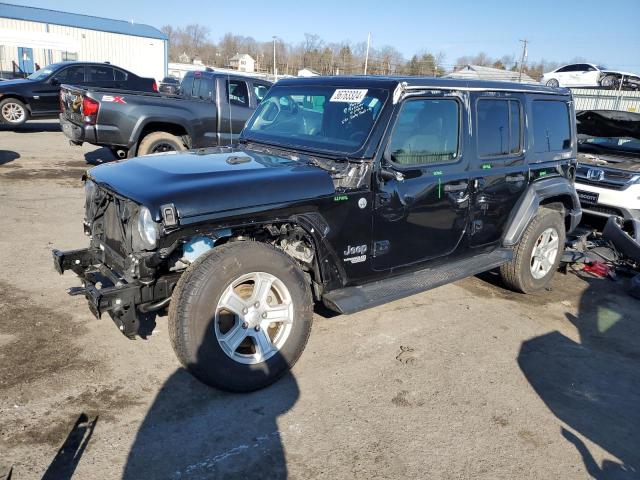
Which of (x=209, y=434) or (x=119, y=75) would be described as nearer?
(x=209, y=434)

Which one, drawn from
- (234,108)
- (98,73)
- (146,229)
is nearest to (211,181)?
(146,229)

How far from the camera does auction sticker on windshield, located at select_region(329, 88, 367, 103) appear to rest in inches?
159

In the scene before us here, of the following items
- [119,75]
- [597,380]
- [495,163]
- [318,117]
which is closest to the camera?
[597,380]

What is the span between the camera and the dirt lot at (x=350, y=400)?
2.82 m

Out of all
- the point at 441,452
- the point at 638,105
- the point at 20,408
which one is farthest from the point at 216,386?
the point at 638,105

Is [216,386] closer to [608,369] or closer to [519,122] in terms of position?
[608,369]

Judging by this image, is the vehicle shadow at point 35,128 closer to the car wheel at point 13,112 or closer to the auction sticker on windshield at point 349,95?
the car wheel at point 13,112

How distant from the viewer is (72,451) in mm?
2771

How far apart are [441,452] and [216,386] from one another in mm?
1414

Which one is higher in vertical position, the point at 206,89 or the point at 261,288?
the point at 206,89

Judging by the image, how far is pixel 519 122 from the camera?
496 centimetres

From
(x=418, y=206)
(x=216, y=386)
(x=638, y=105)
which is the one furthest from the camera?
(x=638, y=105)

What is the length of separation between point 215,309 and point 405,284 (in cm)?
164

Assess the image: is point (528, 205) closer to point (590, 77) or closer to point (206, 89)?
point (206, 89)
